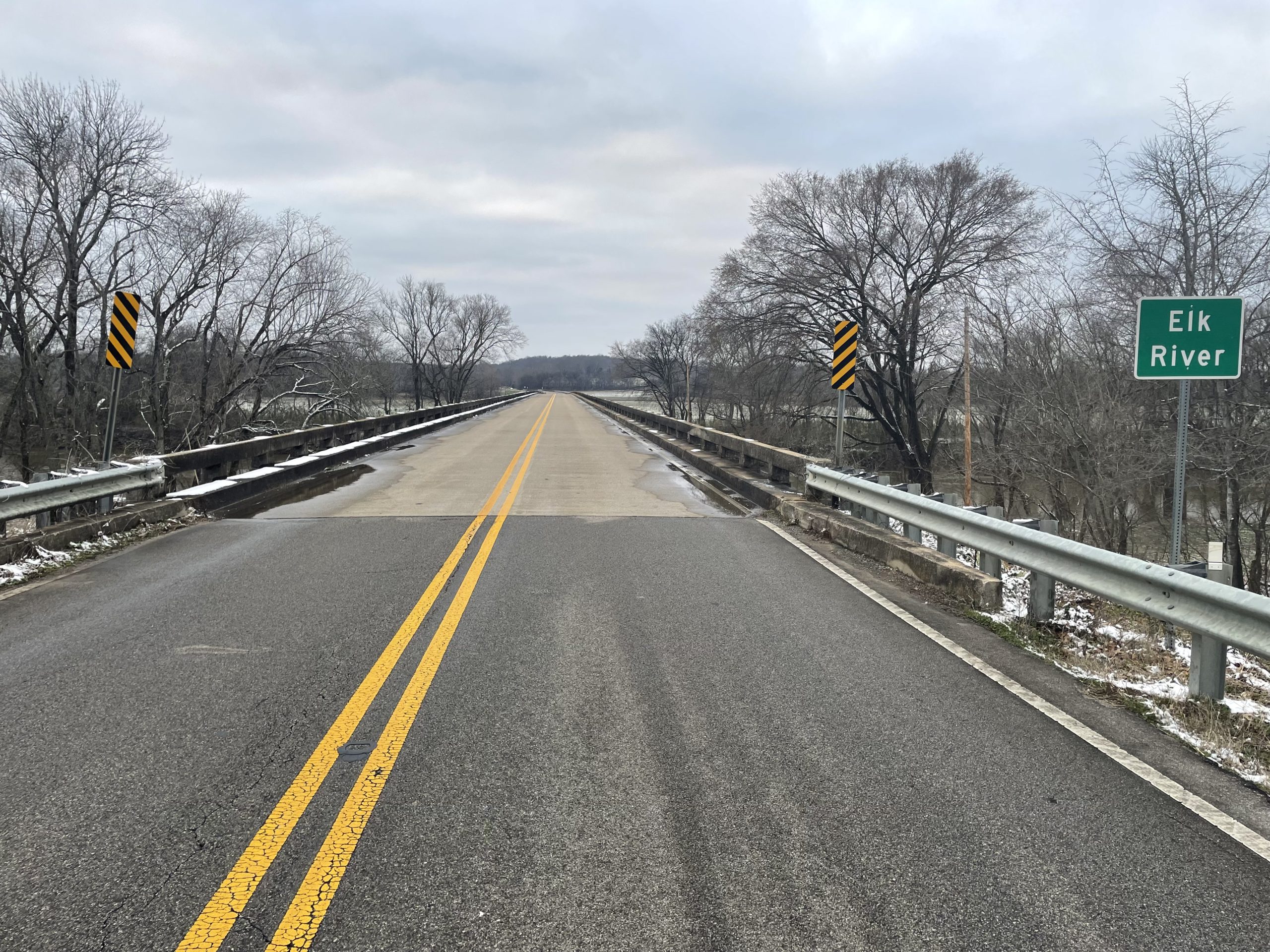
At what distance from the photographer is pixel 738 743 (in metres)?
3.80

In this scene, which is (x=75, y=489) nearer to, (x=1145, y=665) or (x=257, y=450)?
(x=257, y=450)

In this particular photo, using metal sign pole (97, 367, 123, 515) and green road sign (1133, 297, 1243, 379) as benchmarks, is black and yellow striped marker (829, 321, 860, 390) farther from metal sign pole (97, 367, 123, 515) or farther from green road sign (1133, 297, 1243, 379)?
metal sign pole (97, 367, 123, 515)

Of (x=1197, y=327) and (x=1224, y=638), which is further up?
(x=1197, y=327)

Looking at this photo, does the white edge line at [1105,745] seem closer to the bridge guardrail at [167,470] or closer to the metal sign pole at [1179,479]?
the metal sign pole at [1179,479]

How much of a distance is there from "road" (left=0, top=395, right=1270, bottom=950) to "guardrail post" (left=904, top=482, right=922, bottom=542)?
1932 mm

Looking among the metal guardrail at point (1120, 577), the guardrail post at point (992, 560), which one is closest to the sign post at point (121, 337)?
the metal guardrail at point (1120, 577)

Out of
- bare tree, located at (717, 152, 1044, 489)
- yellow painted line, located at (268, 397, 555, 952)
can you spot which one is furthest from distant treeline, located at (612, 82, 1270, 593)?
yellow painted line, located at (268, 397, 555, 952)

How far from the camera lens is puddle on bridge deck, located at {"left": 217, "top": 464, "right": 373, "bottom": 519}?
440 inches

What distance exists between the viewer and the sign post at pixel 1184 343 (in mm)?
6020

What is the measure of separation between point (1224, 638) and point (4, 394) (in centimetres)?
3502

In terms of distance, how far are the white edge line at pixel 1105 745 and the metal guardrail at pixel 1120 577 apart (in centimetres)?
88

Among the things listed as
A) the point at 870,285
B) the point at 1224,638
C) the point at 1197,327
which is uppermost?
the point at 870,285

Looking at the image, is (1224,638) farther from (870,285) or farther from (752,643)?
(870,285)

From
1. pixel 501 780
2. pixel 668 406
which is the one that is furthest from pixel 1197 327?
pixel 668 406
